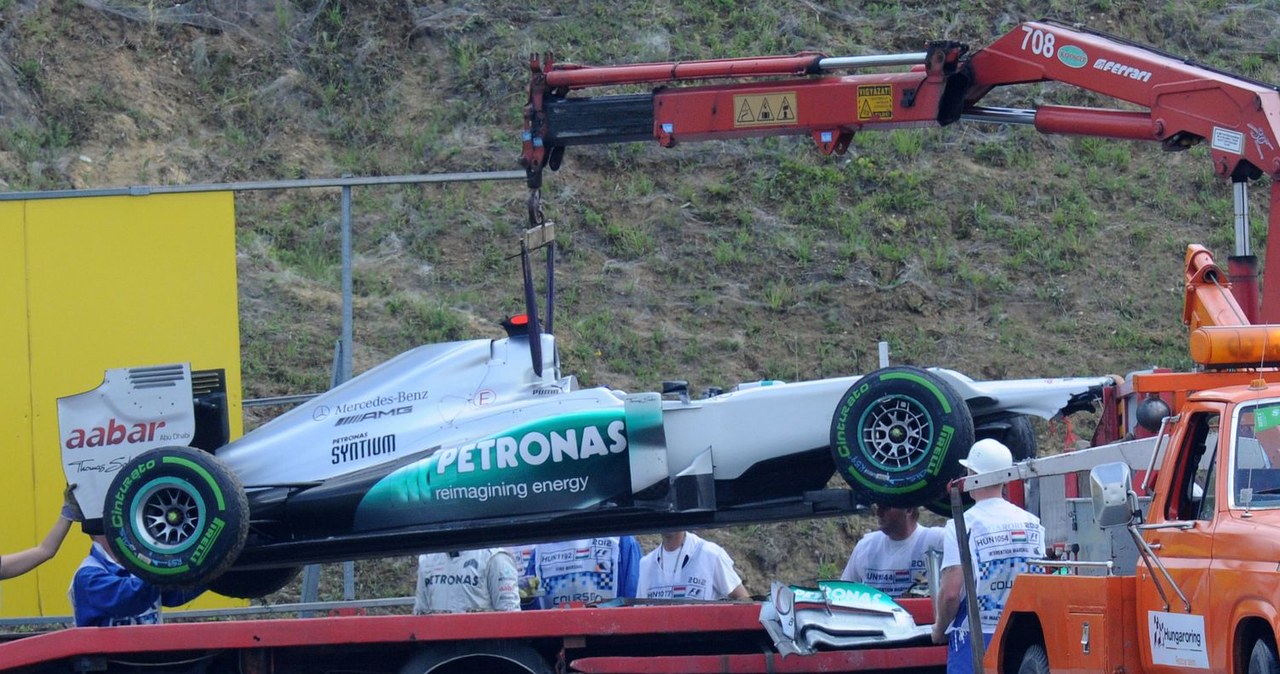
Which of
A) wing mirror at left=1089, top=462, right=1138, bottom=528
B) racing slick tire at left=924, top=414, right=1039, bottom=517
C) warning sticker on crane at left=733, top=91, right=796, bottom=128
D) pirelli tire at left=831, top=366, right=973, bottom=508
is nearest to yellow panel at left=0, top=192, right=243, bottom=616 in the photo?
warning sticker on crane at left=733, top=91, right=796, bottom=128

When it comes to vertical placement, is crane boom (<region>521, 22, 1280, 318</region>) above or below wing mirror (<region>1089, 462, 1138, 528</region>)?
above

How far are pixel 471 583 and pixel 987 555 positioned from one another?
332 centimetres

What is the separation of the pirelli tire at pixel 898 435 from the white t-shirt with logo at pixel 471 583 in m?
2.22

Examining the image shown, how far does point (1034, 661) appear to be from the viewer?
6613 millimetres

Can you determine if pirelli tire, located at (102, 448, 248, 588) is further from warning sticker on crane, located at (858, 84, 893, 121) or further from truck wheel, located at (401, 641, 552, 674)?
warning sticker on crane, located at (858, 84, 893, 121)

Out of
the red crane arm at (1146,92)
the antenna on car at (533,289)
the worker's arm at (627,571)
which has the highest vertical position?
the red crane arm at (1146,92)

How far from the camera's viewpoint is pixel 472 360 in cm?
874

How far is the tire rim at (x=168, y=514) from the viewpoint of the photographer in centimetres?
825

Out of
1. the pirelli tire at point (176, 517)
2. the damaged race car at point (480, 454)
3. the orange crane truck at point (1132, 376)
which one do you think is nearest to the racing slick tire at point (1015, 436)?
the damaged race car at point (480, 454)

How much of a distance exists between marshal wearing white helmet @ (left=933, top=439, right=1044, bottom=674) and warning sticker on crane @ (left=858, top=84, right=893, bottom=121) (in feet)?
9.60

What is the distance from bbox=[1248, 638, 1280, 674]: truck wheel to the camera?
5113 mm

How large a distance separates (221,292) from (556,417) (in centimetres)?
308

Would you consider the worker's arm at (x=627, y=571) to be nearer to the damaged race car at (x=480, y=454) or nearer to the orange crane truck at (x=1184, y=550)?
the damaged race car at (x=480, y=454)

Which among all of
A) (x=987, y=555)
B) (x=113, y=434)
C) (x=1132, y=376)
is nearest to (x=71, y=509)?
(x=113, y=434)
